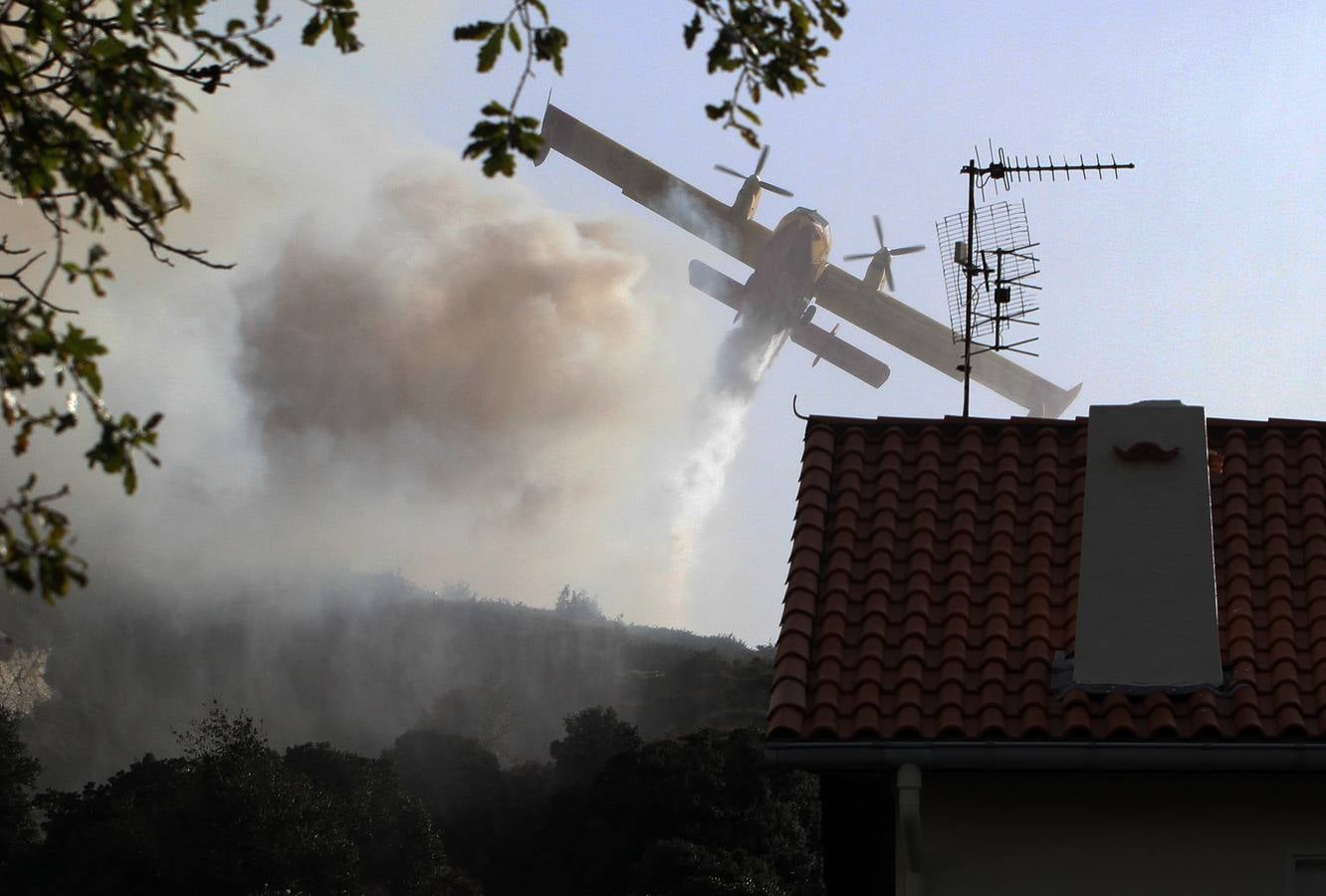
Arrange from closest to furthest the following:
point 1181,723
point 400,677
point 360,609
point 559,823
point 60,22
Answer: point 60,22 < point 1181,723 < point 559,823 < point 400,677 < point 360,609

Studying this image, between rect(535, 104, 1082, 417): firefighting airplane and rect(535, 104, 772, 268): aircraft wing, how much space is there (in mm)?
43

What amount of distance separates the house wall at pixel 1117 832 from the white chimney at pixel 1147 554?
54cm

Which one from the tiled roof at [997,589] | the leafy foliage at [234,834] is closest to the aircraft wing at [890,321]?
the leafy foliage at [234,834]

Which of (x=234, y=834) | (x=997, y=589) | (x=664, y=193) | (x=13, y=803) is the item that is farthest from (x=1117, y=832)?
(x=664, y=193)

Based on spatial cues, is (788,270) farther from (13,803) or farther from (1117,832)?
(1117,832)

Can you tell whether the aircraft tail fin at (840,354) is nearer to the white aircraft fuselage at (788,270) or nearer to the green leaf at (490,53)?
the white aircraft fuselage at (788,270)

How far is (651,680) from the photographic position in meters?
123

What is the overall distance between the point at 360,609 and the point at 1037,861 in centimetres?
14827

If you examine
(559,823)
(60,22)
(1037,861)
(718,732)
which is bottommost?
(1037,861)

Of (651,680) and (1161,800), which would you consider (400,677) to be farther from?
(1161,800)

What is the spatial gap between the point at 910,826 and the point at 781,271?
2392 inches

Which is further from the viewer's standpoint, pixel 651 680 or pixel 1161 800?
pixel 651 680

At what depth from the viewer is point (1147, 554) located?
8812 mm

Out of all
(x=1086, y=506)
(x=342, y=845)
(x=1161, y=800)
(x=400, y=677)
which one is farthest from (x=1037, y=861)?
(x=400, y=677)
